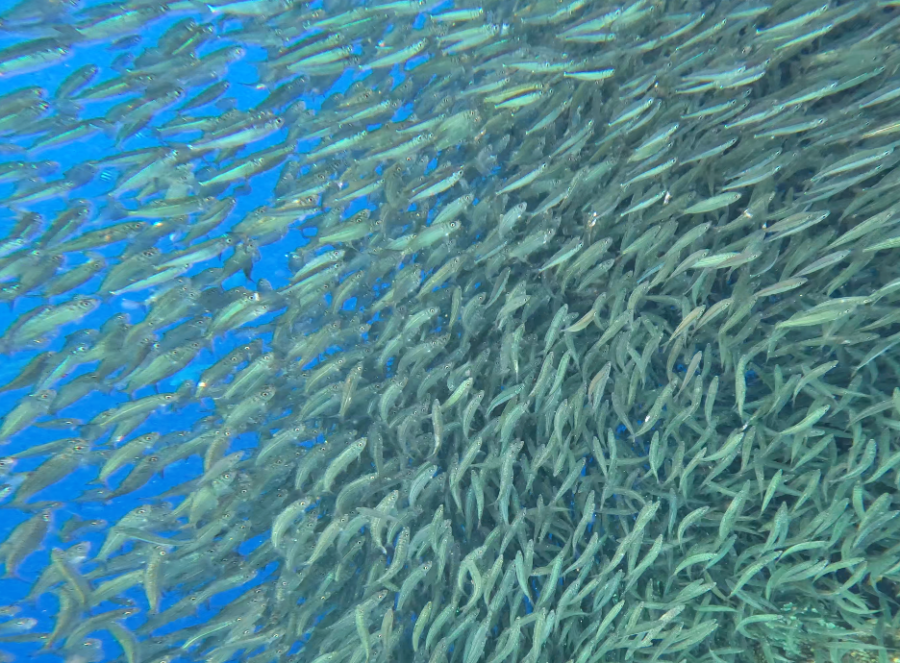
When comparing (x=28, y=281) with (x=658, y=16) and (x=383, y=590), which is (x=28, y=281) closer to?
(x=383, y=590)

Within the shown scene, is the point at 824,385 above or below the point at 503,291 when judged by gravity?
below

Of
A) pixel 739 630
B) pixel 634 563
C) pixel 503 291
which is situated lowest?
pixel 739 630

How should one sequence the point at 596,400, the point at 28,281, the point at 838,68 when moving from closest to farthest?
1. the point at 838,68
2. the point at 596,400
3. the point at 28,281

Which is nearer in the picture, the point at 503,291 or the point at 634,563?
the point at 634,563

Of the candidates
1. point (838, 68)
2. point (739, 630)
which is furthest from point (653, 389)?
point (838, 68)

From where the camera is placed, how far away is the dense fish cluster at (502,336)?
11.5 ft

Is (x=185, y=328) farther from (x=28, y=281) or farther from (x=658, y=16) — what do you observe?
(x=658, y=16)

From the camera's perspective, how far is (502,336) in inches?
166

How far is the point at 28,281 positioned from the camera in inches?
157

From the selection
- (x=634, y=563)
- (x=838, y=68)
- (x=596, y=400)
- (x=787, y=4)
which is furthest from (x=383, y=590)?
(x=787, y=4)

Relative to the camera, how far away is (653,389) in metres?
3.99

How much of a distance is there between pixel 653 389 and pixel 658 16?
8.26 ft

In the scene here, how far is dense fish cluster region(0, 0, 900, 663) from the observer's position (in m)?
3.51

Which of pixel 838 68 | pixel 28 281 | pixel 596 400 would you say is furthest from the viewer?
pixel 28 281
